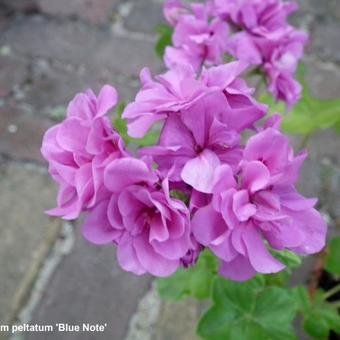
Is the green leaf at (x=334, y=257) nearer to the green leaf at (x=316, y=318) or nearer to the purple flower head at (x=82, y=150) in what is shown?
the green leaf at (x=316, y=318)

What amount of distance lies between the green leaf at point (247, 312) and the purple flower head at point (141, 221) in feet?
0.96

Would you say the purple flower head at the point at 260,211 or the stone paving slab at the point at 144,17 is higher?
the purple flower head at the point at 260,211

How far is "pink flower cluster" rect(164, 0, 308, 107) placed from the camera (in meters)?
0.74

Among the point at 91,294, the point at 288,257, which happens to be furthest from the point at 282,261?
the point at 91,294

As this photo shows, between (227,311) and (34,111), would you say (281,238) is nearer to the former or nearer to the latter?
(227,311)

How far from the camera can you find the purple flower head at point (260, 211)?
0.49 m

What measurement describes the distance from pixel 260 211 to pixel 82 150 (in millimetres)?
168

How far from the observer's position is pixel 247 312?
2.67 feet

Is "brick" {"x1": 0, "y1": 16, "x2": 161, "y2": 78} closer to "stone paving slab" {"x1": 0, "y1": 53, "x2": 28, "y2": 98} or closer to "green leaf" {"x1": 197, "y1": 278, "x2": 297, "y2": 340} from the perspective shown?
"stone paving slab" {"x1": 0, "y1": 53, "x2": 28, "y2": 98}

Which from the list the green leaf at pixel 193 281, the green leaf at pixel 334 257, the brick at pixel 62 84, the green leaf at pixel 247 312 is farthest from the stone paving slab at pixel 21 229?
the green leaf at pixel 334 257

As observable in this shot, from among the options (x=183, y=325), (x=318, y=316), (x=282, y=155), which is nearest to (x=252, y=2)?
(x=282, y=155)

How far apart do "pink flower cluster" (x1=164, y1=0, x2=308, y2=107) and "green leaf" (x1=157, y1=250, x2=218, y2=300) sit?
0.28 m

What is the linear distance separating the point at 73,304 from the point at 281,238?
27.4 inches

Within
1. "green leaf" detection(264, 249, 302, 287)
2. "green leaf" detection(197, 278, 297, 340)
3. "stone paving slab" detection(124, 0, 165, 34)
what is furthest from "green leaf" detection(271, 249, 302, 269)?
"stone paving slab" detection(124, 0, 165, 34)
